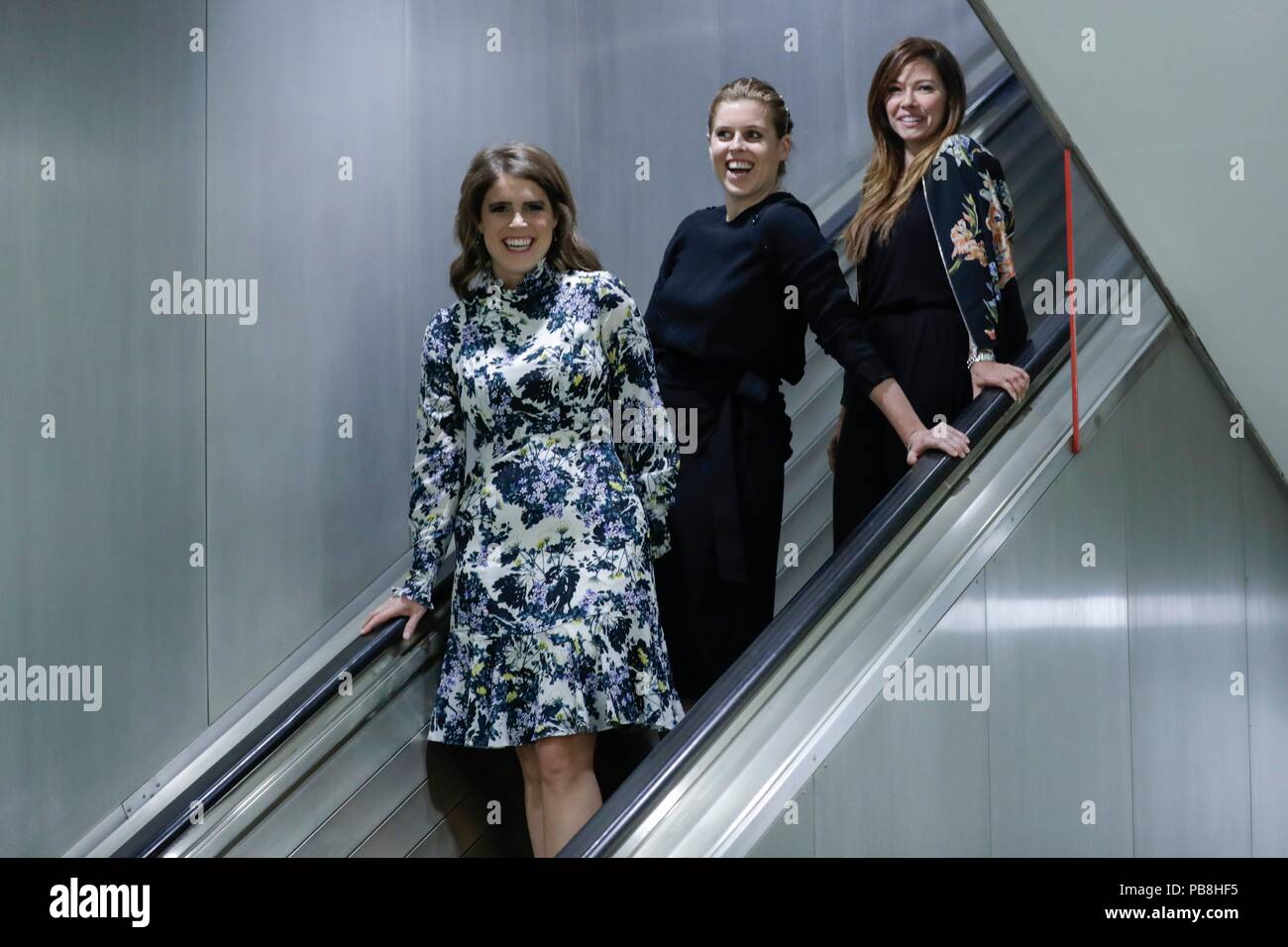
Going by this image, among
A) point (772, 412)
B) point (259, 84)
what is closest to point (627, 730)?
point (772, 412)

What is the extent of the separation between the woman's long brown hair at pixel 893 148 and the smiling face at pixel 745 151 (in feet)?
0.83

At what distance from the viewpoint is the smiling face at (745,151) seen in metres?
3.35

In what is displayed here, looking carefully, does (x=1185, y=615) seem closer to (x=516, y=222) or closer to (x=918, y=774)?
(x=918, y=774)

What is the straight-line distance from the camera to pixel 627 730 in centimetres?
342

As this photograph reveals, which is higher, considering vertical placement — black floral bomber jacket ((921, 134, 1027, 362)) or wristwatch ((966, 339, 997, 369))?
black floral bomber jacket ((921, 134, 1027, 362))

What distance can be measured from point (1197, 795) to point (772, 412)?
4.77 feet

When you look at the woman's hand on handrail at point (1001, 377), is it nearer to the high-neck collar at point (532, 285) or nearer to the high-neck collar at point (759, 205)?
the high-neck collar at point (759, 205)

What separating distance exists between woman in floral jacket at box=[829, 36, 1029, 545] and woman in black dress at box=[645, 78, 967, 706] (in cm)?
16

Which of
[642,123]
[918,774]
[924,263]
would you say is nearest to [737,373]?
[924,263]

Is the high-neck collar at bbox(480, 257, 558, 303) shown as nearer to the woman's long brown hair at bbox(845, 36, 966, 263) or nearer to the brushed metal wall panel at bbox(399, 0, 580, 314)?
the woman's long brown hair at bbox(845, 36, 966, 263)

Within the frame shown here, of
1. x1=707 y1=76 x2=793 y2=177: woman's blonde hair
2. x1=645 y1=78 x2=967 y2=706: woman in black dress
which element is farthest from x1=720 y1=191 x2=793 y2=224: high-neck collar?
x1=707 y1=76 x2=793 y2=177: woman's blonde hair

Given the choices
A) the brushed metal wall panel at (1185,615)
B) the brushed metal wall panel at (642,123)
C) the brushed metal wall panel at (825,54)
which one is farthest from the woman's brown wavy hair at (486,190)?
the brushed metal wall panel at (825,54)

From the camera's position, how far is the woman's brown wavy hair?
316 centimetres

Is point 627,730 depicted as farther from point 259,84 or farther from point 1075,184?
point 259,84
